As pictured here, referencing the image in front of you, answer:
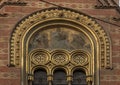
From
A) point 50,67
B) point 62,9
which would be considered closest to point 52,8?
point 62,9

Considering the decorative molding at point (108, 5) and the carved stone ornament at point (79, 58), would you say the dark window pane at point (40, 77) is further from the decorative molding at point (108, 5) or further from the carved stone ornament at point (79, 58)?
the decorative molding at point (108, 5)

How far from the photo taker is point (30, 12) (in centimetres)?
3544

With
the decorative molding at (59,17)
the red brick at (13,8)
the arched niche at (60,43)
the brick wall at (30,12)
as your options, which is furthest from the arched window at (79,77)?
the red brick at (13,8)

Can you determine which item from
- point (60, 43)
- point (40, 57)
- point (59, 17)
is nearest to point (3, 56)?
point (40, 57)

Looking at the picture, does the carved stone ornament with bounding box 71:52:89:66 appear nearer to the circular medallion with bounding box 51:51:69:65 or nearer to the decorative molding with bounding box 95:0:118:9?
the circular medallion with bounding box 51:51:69:65

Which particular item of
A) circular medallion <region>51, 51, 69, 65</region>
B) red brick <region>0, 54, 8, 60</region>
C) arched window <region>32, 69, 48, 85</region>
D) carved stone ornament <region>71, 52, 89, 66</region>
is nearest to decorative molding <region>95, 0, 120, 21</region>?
carved stone ornament <region>71, 52, 89, 66</region>

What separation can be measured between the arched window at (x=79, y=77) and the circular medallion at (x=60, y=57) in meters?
0.64

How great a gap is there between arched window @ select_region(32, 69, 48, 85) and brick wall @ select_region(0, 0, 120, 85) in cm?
88

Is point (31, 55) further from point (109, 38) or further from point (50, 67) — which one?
point (109, 38)

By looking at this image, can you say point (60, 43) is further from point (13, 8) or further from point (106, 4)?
point (106, 4)

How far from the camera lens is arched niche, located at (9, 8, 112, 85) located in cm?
3462

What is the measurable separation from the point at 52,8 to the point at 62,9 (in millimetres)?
421

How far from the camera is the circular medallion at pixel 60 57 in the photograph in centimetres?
3491

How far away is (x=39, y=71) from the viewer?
34.8m
